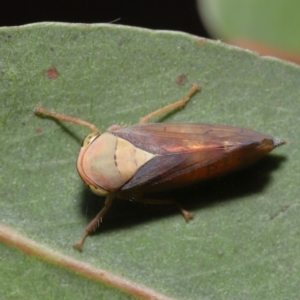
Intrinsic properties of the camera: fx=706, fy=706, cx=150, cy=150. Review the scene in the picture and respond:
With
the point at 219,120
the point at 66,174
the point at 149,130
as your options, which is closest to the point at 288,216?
the point at 219,120

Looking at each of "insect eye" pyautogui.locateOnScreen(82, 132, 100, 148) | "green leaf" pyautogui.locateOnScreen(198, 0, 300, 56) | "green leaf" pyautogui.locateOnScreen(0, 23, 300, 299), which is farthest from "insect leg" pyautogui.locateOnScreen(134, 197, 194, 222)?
"green leaf" pyautogui.locateOnScreen(198, 0, 300, 56)

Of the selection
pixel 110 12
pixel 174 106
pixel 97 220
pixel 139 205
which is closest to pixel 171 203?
pixel 139 205

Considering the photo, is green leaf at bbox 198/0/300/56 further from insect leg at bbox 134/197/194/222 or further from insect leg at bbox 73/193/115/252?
insect leg at bbox 73/193/115/252

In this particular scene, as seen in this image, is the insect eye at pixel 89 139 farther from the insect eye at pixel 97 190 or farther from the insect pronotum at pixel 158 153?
the insect eye at pixel 97 190

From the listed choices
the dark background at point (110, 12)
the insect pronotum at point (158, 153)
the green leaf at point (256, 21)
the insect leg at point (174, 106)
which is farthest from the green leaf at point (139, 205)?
the dark background at point (110, 12)

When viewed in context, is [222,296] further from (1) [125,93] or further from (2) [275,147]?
(1) [125,93]
